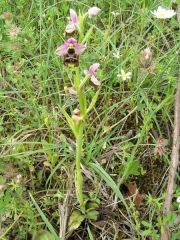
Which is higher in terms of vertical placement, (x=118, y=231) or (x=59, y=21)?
(x=59, y=21)

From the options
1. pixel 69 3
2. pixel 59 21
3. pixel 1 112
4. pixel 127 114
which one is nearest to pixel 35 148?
pixel 1 112

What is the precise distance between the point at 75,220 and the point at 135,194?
23cm

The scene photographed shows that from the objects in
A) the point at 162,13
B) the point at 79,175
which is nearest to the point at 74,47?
the point at 79,175

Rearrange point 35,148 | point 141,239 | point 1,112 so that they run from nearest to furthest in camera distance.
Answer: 1. point 141,239
2. point 35,148
3. point 1,112

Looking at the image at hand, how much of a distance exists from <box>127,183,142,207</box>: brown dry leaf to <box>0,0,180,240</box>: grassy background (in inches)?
0.8

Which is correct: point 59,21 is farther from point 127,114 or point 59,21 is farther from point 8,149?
point 8,149

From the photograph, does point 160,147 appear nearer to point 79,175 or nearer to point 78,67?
point 79,175

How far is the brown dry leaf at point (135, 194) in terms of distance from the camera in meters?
1.65

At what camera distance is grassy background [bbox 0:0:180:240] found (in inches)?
64.2

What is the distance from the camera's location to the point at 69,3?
7.58 feet

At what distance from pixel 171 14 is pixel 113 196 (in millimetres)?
906

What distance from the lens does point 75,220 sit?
1.62 m

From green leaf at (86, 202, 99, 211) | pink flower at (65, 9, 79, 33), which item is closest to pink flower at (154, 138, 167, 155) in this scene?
green leaf at (86, 202, 99, 211)

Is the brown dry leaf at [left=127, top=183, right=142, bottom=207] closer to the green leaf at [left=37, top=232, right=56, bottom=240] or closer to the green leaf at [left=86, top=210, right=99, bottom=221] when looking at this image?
the green leaf at [left=86, top=210, right=99, bottom=221]
